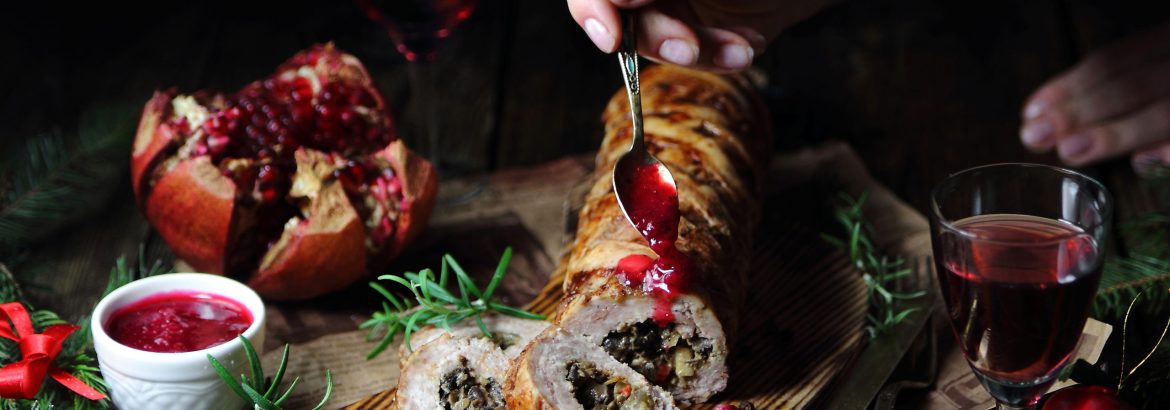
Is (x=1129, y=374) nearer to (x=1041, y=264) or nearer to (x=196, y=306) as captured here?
(x=1041, y=264)

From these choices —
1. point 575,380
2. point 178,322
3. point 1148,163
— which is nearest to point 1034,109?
point 1148,163

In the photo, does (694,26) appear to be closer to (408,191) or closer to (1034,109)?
(408,191)

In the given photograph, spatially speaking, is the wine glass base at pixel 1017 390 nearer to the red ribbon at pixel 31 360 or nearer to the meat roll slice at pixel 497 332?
the meat roll slice at pixel 497 332

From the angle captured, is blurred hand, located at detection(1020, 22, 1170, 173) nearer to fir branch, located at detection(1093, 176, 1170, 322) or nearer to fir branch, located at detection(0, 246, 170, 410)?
fir branch, located at detection(1093, 176, 1170, 322)

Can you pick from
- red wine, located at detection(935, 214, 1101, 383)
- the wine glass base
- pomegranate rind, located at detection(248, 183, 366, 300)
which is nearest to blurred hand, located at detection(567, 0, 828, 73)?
pomegranate rind, located at detection(248, 183, 366, 300)

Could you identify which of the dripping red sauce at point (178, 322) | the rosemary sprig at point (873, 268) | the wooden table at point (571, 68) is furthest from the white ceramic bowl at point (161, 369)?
the rosemary sprig at point (873, 268)

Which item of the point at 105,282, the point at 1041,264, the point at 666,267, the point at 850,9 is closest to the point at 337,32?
the point at 105,282
